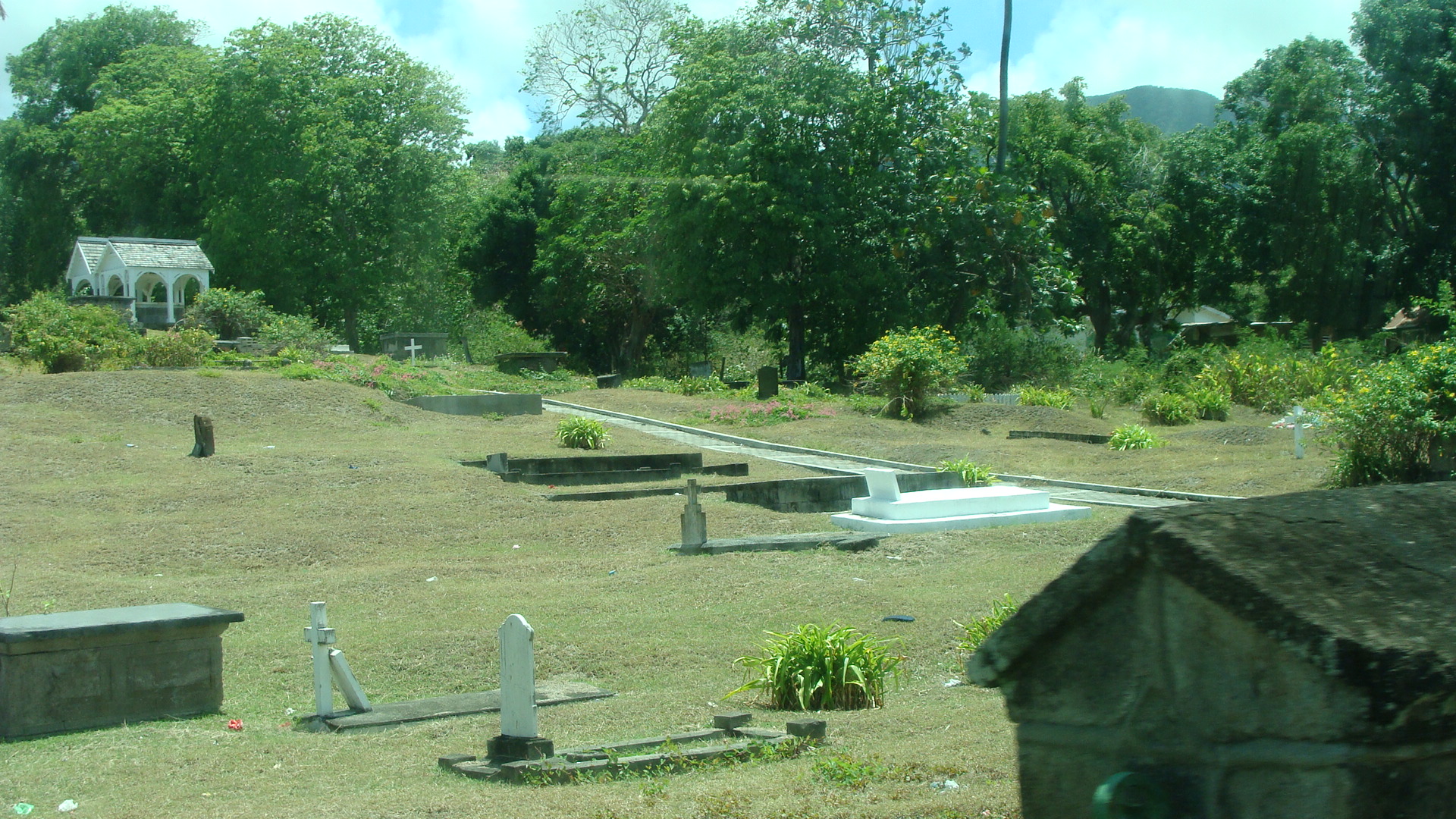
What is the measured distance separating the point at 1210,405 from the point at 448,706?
69.0 ft

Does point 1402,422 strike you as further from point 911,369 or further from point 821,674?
point 911,369

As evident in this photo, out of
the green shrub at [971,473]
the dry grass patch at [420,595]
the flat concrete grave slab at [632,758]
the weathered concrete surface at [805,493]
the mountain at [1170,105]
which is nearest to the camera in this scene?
the dry grass patch at [420,595]

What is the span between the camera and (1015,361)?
32.3 meters

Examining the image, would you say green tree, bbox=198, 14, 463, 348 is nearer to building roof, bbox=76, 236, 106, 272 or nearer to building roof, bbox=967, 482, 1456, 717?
building roof, bbox=76, 236, 106, 272

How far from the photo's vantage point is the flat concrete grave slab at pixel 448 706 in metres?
6.79

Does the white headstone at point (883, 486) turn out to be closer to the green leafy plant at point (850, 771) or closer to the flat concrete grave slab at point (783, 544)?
the flat concrete grave slab at point (783, 544)

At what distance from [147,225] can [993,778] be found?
54023 millimetres

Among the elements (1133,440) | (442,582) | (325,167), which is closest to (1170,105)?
(325,167)

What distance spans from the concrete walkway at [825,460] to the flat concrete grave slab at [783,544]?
3.42 metres

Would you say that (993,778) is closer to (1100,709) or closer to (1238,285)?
(1100,709)

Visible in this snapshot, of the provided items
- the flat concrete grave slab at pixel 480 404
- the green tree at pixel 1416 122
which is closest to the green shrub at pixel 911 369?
the flat concrete grave slab at pixel 480 404

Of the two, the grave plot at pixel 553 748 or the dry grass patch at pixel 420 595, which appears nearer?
the dry grass patch at pixel 420 595

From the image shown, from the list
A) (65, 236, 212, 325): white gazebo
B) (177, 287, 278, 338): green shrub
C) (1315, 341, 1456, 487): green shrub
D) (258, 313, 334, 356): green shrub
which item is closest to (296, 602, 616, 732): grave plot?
(1315, 341, 1456, 487): green shrub

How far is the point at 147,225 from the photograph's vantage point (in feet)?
169
